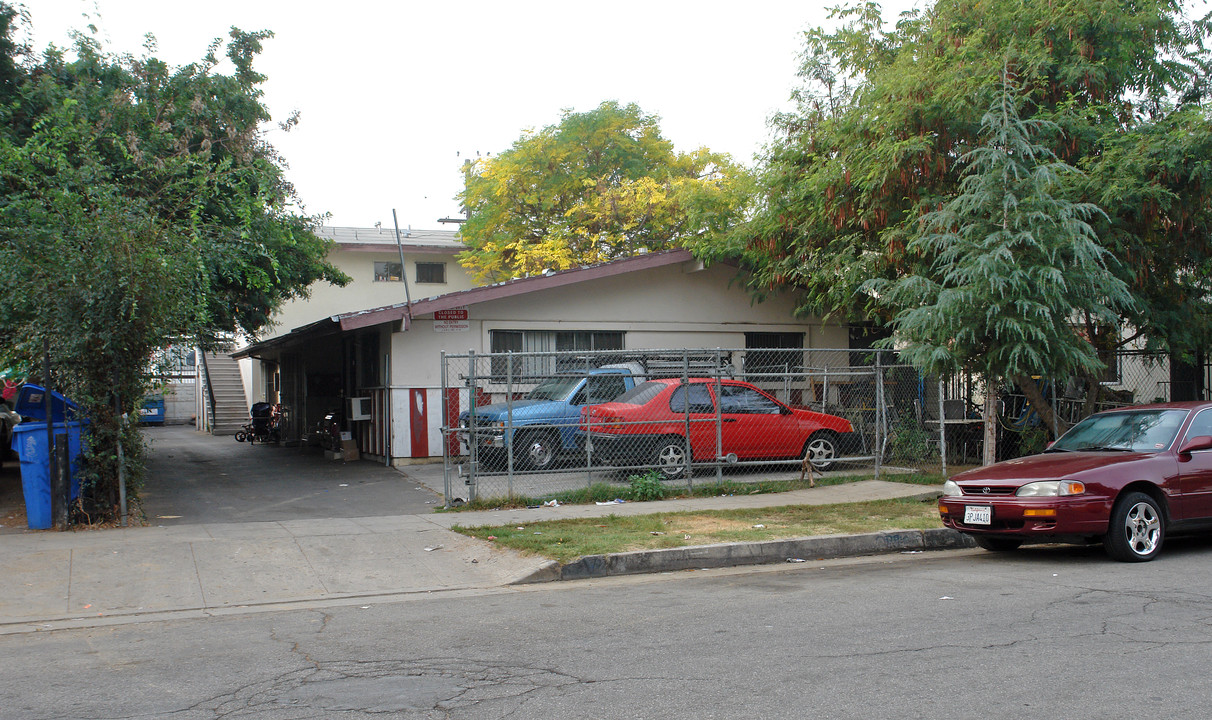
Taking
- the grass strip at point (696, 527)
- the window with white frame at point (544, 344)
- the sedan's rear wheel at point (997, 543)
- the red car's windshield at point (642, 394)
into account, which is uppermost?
the window with white frame at point (544, 344)

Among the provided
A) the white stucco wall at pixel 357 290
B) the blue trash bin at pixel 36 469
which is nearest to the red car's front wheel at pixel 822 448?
the blue trash bin at pixel 36 469

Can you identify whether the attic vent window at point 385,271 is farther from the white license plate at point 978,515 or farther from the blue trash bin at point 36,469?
the white license plate at point 978,515

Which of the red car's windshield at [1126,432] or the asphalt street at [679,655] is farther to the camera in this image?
the red car's windshield at [1126,432]

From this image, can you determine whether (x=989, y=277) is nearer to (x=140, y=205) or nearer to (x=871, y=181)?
(x=871, y=181)

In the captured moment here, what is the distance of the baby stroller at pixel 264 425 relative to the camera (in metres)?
25.2

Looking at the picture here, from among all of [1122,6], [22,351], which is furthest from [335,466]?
[1122,6]

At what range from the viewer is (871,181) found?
14.2m

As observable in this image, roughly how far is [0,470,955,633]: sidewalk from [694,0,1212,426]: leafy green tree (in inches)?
258

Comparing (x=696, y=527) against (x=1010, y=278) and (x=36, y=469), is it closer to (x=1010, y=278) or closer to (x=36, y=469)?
(x=1010, y=278)

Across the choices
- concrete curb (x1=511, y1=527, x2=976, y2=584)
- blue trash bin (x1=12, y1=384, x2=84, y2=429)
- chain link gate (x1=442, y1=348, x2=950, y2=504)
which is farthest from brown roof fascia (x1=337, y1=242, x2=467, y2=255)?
concrete curb (x1=511, y1=527, x2=976, y2=584)

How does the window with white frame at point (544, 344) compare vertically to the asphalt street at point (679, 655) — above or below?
above

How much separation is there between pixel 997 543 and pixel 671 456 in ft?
16.3

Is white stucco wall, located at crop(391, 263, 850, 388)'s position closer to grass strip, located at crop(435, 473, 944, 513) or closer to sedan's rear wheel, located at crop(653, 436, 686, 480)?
sedan's rear wheel, located at crop(653, 436, 686, 480)

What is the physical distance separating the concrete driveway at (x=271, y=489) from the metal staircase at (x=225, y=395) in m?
10.7
